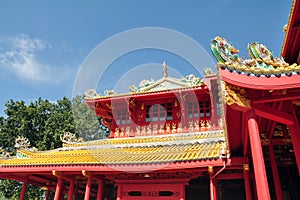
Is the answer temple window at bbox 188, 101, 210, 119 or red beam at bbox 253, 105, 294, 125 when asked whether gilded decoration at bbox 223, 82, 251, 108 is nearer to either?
red beam at bbox 253, 105, 294, 125

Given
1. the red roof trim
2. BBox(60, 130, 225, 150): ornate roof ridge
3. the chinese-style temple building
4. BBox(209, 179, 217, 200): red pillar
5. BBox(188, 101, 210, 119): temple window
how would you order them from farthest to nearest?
1. BBox(188, 101, 210, 119): temple window
2. BBox(60, 130, 225, 150): ornate roof ridge
3. BBox(209, 179, 217, 200): red pillar
4. the chinese-style temple building
5. the red roof trim

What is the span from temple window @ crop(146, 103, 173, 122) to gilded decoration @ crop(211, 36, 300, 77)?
24.1 ft

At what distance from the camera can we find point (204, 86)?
465 inches

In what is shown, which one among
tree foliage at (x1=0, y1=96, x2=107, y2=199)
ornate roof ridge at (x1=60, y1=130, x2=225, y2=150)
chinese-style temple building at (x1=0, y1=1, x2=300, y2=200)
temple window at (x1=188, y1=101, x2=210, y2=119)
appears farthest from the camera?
tree foliage at (x1=0, y1=96, x2=107, y2=199)

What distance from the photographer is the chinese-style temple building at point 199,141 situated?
4.80 meters

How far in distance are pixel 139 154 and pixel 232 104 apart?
5.42 meters

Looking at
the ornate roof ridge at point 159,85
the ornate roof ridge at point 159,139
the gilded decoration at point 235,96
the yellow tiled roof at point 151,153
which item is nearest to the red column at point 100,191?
A: the yellow tiled roof at point 151,153

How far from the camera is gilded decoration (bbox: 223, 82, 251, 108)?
4.66 m

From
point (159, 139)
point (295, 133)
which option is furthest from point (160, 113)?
point (295, 133)

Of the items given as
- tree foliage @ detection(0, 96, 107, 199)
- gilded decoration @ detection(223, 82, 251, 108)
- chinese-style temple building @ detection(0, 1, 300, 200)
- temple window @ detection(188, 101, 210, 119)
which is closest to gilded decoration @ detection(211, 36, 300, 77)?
chinese-style temple building @ detection(0, 1, 300, 200)

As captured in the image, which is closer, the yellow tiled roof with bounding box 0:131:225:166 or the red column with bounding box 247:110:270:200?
the red column with bounding box 247:110:270:200

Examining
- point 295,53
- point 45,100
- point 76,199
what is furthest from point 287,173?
point 45,100

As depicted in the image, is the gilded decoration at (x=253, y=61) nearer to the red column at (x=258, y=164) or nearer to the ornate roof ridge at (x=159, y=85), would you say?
the red column at (x=258, y=164)

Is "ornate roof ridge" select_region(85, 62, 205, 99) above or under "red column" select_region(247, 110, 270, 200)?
above
